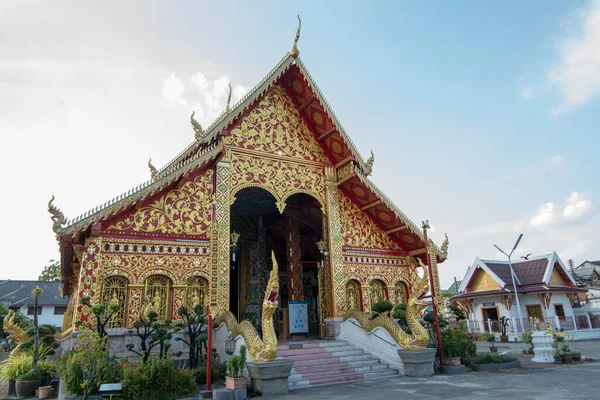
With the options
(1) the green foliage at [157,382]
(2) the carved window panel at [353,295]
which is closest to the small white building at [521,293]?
(2) the carved window panel at [353,295]

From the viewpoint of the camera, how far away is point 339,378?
31.1ft

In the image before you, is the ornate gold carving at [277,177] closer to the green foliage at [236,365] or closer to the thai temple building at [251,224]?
the thai temple building at [251,224]

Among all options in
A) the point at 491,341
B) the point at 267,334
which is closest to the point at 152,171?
the point at 267,334

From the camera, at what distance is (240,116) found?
41.0 feet

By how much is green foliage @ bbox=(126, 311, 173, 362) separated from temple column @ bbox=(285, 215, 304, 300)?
18.0 ft

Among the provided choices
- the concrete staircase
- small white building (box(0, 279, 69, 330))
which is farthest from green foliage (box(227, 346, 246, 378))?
small white building (box(0, 279, 69, 330))

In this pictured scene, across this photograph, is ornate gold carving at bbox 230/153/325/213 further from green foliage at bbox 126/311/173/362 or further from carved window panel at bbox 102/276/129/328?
green foliage at bbox 126/311/173/362

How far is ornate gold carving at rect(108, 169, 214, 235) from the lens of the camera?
10375 mm

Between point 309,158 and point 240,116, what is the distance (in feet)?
8.86

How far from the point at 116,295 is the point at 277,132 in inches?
266

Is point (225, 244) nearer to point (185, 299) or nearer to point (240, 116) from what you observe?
point (185, 299)

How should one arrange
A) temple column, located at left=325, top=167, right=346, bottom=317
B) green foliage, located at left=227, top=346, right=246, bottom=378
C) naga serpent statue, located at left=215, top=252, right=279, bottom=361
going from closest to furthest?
green foliage, located at left=227, top=346, right=246, bottom=378 < naga serpent statue, located at left=215, top=252, right=279, bottom=361 < temple column, located at left=325, top=167, right=346, bottom=317

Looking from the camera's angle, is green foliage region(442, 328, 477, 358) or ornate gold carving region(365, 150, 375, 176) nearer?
green foliage region(442, 328, 477, 358)

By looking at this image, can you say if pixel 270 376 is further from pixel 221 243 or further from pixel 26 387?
pixel 26 387
